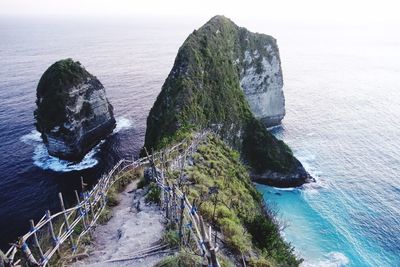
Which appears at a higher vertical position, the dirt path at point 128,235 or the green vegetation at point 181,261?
the green vegetation at point 181,261

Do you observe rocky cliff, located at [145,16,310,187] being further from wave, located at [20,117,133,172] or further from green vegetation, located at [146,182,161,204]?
green vegetation, located at [146,182,161,204]

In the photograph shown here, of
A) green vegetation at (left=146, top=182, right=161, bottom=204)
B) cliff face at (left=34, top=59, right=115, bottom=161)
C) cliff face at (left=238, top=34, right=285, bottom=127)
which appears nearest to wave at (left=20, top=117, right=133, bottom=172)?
cliff face at (left=34, top=59, right=115, bottom=161)

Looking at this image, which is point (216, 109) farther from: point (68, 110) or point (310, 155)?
point (68, 110)

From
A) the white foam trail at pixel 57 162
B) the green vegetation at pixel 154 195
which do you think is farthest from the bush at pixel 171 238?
the white foam trail at pixel 57 162

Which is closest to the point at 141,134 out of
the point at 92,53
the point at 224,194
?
the point at 224,194

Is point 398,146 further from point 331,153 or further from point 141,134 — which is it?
point 141,134

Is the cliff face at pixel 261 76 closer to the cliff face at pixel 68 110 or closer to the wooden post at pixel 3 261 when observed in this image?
the cliff face at pixel 68 110
